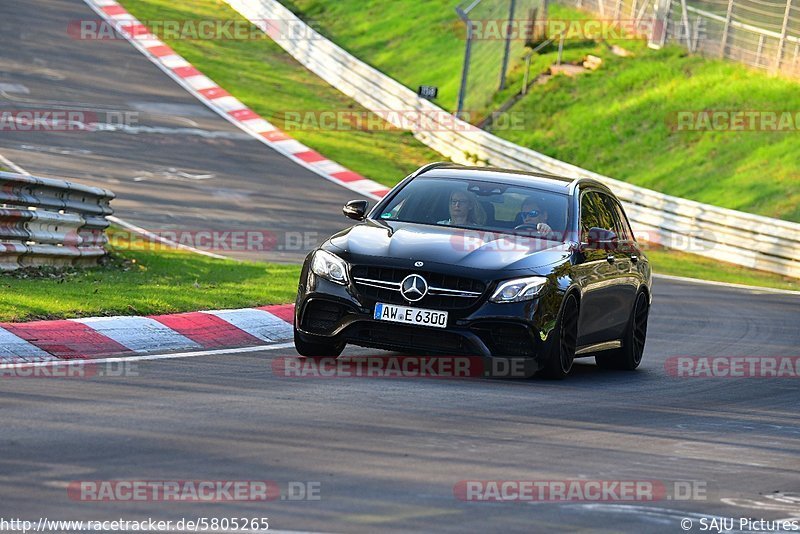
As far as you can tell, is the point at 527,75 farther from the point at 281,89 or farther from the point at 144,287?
the point at 144,287

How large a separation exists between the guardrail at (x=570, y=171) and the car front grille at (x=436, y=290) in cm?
1761

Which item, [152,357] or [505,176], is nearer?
[152,357]

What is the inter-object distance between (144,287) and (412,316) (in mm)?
4133

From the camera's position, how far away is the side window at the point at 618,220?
42.7 ft

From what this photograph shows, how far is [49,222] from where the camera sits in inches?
565

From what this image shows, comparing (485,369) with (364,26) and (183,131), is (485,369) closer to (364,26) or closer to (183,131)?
(183,131)

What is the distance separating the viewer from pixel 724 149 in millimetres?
33750

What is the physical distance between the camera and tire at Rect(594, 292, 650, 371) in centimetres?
1260

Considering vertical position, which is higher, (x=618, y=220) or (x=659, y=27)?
(x=618, y=220)

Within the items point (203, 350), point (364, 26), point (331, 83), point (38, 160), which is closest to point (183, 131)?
point (38, 160)
